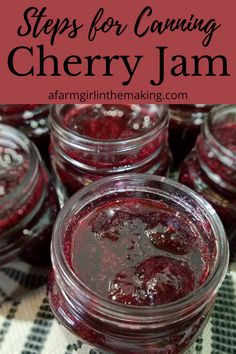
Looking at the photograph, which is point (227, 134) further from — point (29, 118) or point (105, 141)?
point (29, 118)

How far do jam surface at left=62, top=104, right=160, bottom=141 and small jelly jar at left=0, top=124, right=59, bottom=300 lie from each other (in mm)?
109

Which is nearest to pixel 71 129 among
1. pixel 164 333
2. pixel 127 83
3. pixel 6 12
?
pixel 127 83

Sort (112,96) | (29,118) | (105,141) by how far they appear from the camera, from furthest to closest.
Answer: (29,118)
(112,96)
(105,141)

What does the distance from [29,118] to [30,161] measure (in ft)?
0.77

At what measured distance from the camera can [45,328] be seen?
104cm

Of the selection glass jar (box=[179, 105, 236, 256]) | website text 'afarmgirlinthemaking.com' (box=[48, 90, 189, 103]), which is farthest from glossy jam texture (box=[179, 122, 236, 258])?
website text 'afarmgirlinthemaking.com' (box=[48, 90, 189, 103])

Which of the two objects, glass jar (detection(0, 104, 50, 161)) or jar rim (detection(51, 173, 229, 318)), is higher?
jar rim (detection(51, 173, 229, 318))

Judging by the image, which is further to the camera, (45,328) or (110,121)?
(110,121)

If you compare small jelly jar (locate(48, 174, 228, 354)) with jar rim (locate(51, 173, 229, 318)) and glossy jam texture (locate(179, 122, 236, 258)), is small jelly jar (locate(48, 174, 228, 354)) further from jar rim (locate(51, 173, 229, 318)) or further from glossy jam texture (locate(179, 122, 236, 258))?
glossy jam texture (locate(179, 122, 236, 258))

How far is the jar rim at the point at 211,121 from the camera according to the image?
103cm

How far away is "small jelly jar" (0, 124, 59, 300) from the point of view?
101 centimetres

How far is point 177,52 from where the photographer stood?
1.08 metres

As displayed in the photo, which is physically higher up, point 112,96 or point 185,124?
point 112,96

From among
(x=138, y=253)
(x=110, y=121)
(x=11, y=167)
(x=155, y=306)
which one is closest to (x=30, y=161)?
(x=11, y=167)
